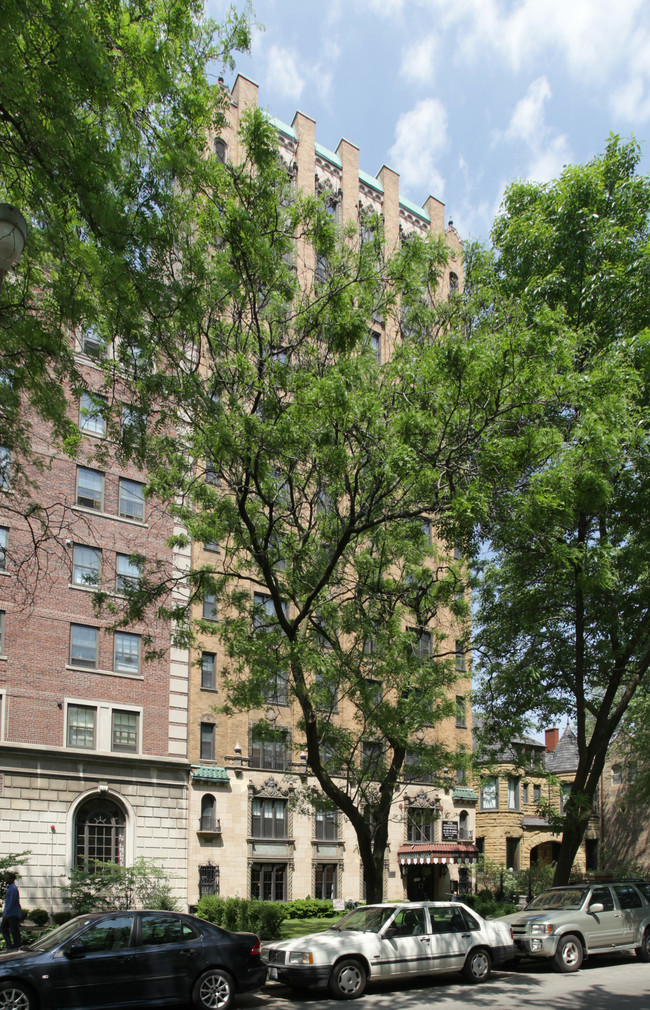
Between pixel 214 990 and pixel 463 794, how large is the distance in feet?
107

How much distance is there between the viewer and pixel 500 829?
43938 millimetres

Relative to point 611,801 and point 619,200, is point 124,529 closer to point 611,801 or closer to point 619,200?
point 619,200

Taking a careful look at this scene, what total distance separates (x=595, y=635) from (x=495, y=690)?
2.82 meters

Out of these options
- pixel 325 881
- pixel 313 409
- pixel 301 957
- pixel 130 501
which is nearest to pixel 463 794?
pixel 325 881

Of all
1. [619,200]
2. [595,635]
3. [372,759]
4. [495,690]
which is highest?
[619,200]

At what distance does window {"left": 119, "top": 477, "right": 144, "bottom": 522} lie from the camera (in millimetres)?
31906

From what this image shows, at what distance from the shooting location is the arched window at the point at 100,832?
91.9 feet

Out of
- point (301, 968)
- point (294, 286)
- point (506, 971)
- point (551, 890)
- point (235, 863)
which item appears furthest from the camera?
point (235, 863)

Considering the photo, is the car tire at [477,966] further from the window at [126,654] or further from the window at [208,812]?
the window at [208,812]

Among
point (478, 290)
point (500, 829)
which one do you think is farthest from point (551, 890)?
point (500, 829)

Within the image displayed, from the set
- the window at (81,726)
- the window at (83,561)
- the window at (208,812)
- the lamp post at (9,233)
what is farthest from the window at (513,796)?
the lamp post at (9,233)

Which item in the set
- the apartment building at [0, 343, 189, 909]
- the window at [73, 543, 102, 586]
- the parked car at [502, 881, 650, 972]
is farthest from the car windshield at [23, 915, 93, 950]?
the window at [73, 543, 102, 586]

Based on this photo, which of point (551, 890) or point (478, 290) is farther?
point (551, 890)

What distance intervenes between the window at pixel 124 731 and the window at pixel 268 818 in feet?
21.9
